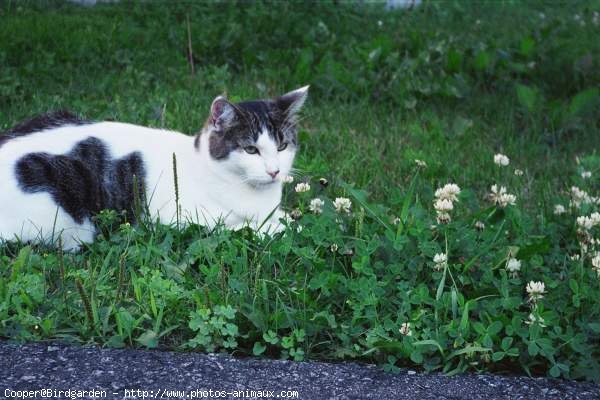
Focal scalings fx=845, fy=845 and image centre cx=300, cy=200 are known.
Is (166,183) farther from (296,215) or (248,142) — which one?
(296,215)

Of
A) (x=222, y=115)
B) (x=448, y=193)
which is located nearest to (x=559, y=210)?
(x=448, y=193)

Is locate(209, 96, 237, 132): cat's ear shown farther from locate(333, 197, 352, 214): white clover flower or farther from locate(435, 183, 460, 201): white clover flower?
locate(435, 183, 460, 201): white clover flower

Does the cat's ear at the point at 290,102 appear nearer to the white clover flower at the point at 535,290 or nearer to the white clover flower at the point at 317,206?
the white clover flower at the point at 317,206

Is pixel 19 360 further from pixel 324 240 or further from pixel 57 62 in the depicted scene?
pixel 57 62

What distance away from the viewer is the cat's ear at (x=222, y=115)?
407 cm

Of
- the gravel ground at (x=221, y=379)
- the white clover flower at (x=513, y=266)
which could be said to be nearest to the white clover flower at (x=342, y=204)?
the white clover flower at (x=513, y=266)

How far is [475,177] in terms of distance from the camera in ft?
16.4

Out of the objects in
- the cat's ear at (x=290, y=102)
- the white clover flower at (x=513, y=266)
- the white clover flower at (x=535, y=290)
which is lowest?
the white clover flower at (x=535, y=290)

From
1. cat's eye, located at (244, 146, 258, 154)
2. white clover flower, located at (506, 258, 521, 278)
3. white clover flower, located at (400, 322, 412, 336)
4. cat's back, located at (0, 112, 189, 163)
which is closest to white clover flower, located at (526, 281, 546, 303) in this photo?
white clover flower, located at (506, 258, 521, 278)

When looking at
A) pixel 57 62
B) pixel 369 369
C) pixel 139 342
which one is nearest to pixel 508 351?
pixel 369 369

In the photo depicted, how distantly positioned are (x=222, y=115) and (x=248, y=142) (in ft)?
0.61

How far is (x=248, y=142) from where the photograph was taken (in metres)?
4.07

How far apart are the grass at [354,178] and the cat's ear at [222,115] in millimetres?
559

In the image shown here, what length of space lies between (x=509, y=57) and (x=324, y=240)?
3629 millimetres
